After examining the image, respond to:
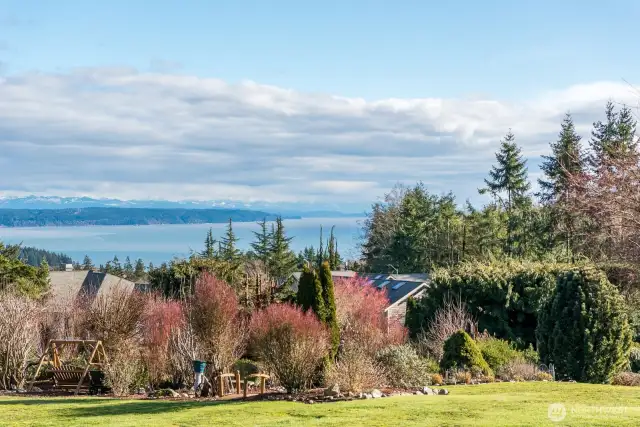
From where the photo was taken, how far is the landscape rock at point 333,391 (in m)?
15.0

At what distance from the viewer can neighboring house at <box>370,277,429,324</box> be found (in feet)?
132

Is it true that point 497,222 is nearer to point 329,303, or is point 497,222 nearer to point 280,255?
point 280,255

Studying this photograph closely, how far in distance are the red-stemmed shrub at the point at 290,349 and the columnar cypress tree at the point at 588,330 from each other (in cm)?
851

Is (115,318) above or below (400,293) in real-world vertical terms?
above

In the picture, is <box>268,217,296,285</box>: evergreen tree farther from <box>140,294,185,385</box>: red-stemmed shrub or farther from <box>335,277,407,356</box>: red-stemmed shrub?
A: <box>140,294,185,385</box>: red-stemmed shrub

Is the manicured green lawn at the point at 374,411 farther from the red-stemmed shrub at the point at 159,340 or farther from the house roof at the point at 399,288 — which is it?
the house roof at the point at 399,288

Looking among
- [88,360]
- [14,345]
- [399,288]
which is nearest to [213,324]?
[88,360]

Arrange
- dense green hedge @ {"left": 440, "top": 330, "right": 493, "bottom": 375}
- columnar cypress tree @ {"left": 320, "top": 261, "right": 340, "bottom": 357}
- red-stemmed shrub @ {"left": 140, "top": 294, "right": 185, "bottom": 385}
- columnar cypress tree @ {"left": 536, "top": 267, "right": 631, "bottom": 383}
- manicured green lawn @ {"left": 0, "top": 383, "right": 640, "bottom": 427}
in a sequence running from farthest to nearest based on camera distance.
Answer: columnar cypress tree @ {"left": 536, "top": 267, "right": 631, "bottom": 383}
dense green hedge @ {"left": 440, "top": 330, "right": 493, "bottom": 375}
columnar cypress tree @ {"left": 320, "top": 261, "right": 340, "bottom": 357}
red-stemmed shrub @ {"left": 140, "top": 294, "right": 185, "bottom": 385}
manicured green lawn @ {"left": 0, "top": 383, "right": 640, "bottom": 427}

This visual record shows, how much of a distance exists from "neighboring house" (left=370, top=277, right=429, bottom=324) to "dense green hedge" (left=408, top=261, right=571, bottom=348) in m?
6.53

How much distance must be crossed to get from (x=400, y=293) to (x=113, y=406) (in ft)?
90.3

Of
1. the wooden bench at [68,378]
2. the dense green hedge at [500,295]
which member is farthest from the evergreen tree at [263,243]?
the wooden bench at [68,378]

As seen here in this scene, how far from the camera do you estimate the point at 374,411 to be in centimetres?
1281

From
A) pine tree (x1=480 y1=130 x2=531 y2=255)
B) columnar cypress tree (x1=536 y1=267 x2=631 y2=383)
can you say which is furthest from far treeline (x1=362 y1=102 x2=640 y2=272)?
columnar cypress tree (x1=536 y1=267 x2=631 y2=383)

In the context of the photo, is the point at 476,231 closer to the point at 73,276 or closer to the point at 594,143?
the point at 594,143
